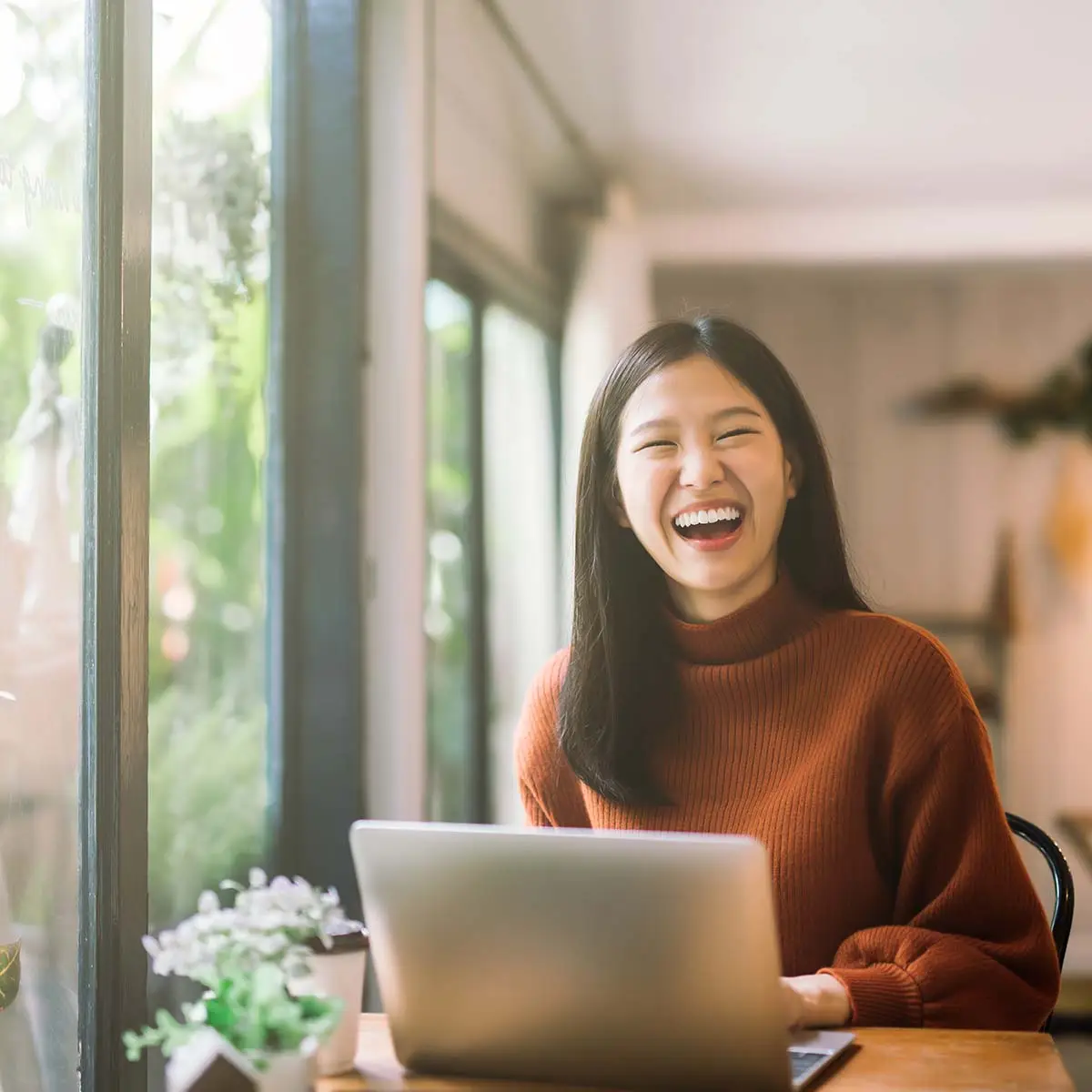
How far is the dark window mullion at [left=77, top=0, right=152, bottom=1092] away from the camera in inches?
55.0

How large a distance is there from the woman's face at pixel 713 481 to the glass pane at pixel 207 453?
66 centimetres

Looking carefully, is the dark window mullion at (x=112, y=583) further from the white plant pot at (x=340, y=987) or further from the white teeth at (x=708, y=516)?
the white teeth at (x=708, y=516)

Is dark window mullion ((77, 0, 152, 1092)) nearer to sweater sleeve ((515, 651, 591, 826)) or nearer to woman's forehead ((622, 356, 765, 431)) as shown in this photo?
sweater sleeve ((515, 651, 591, 826))

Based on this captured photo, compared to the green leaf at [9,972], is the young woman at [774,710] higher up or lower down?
higher up

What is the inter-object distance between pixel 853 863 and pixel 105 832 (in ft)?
2.54

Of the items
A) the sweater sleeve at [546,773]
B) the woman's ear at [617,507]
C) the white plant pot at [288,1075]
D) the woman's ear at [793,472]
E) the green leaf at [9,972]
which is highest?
the woman's ear at [793,472]

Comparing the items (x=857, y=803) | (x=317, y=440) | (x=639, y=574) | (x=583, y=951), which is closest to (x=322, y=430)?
(x=317, y=440)

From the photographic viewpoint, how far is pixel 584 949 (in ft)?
2.99

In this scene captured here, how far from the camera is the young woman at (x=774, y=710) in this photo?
1.21 metres

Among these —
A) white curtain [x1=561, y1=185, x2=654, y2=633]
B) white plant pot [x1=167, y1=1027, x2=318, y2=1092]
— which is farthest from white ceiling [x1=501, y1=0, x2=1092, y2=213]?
white plant pot [x1=167, y1=1027, x2=318, y2=1092]

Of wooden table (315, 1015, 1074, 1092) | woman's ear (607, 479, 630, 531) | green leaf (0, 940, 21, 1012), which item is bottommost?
wooden table (315, 1015, 1074, 1092)

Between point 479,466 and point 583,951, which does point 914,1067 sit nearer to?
point 583,951

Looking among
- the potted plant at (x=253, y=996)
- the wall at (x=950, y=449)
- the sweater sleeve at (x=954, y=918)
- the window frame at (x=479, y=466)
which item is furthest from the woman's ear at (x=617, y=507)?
the wall at (x=950, y=449)

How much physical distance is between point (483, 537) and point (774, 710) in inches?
77.0
